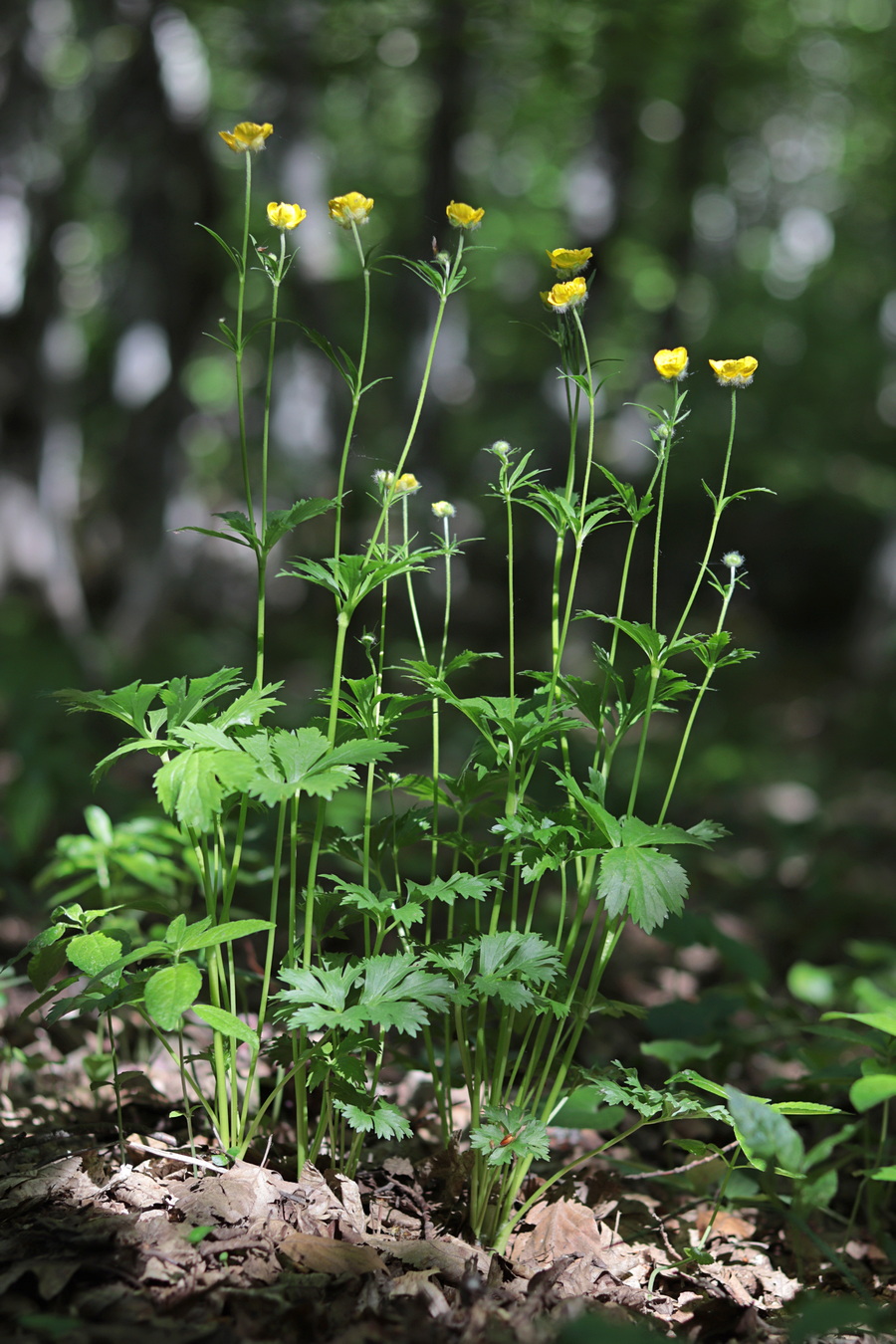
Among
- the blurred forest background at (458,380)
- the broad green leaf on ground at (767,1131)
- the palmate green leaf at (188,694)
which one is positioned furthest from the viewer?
the blurred forest background at (458,380)

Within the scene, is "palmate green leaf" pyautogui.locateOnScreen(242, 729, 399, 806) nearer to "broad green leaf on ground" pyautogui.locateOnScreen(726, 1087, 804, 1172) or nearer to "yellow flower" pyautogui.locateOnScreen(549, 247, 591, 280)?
"broad green leaf on ground" pyautogui.locateOnScreen(726, 1087, 804, 1172)

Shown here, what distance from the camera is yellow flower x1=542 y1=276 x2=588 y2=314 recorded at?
1.27 m

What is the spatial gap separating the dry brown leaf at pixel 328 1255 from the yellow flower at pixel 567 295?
1311mm

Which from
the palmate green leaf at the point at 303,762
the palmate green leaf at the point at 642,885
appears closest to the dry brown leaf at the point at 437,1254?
the palmate green leaf at the point at 642,885

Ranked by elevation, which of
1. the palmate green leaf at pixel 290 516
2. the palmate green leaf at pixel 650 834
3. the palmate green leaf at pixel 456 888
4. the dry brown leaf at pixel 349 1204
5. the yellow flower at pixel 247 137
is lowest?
the dry brown leaf at pixel 349 1204

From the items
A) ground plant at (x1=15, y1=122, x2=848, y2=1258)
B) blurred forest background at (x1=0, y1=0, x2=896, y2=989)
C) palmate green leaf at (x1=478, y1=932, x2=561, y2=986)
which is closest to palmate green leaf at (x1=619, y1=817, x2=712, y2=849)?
ground plant at (x1=15, y1=122, x2=848, y2=1258)

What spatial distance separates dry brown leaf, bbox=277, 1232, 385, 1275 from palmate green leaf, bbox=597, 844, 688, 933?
0.57 m

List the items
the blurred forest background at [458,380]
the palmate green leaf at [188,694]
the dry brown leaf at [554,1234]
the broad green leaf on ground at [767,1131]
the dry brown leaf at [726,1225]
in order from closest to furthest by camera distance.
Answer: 1. the broad green leaf on ground at [767,1131]
2. the palmate green leaf at [188,694]
3. the dry brown leaf at [554,1234]
4. the dry brown leaf at [726,1225]
5. the blurred forest background at [458,380]

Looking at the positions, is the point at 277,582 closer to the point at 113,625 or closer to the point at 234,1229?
the point at 113,625

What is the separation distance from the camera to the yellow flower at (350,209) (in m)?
1.28

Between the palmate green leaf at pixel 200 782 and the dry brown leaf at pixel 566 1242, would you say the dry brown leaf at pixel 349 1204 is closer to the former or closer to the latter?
the dry brown leaf at pixel 566 1242

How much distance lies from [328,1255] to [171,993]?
1.39 feet

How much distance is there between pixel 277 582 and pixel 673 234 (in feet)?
16.3

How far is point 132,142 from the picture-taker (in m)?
6.21
